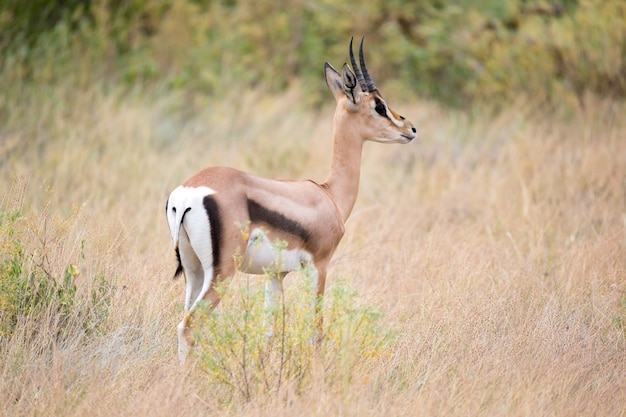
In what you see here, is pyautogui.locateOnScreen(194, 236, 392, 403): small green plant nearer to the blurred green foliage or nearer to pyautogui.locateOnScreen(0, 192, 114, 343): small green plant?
pyautogui.locateOnScreen(0, 192, 114, 343): small green plant

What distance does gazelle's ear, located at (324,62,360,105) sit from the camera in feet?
16.3

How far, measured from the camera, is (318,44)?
12156 millimetres

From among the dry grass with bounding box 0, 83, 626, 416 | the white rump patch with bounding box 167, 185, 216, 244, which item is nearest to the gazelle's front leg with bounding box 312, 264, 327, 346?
the dry grass with bounding box 0, 83, 626, 416

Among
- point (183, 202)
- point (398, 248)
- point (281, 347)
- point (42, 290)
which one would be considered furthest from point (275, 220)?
point (398, 248)

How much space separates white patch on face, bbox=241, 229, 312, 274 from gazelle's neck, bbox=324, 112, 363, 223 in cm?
64

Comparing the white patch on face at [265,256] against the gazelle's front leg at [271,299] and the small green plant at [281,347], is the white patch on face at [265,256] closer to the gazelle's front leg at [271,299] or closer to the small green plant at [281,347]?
the gazelle's front leg at [271,299]

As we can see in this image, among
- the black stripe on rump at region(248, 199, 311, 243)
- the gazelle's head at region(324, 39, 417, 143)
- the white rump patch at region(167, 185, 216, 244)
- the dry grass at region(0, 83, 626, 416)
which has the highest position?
the gazelle's head at region(324, 39, 417, 143)

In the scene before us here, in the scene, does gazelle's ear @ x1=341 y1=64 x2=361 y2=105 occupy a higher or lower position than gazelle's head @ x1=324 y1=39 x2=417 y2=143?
higher

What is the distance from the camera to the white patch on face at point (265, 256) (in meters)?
3.98

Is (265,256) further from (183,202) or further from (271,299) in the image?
(183,202)

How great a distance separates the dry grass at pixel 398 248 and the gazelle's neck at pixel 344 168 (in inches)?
23.6

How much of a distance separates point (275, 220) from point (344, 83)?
127 cm

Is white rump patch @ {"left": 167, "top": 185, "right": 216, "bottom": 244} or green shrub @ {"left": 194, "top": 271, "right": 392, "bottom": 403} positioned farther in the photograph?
white rump patch @ {"left": 167, "top": 185, "right": 216, "bottom": 244}

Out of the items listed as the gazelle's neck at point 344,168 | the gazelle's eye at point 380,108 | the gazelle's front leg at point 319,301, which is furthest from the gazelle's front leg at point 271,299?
the gazelle's eye at point 380,108
